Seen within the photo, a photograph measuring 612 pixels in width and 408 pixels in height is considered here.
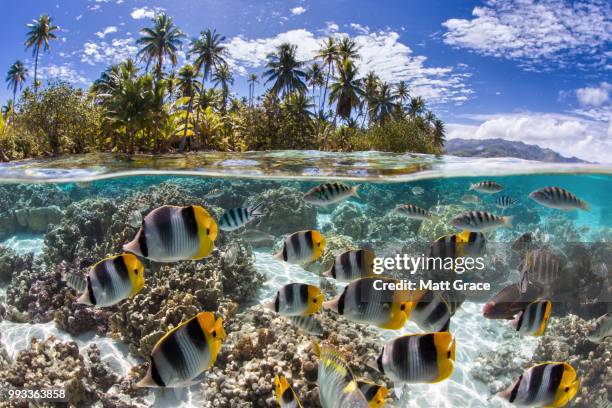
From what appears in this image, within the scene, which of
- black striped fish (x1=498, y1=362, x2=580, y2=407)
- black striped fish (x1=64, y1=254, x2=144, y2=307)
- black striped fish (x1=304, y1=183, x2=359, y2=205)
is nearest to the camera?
black striped fish (x1=498, y1=362, x2=580, y2=407)

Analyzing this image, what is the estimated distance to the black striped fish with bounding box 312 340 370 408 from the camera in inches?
80.9

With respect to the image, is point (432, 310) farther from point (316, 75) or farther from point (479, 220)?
point (316, 75)

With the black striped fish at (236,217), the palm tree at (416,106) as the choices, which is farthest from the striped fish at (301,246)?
the palm tree at (416,106)

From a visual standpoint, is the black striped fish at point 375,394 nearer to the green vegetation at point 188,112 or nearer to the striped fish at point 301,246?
the striped fish at point 301,246

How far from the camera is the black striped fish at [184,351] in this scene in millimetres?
2076

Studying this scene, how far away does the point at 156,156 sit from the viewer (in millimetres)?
16844

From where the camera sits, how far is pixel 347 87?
51.2 meters

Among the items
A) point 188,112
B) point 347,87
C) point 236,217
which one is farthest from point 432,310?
point 347,87

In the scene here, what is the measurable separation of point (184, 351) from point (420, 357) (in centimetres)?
141

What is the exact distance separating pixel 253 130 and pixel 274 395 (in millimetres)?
35798

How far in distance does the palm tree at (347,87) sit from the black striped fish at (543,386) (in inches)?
2011

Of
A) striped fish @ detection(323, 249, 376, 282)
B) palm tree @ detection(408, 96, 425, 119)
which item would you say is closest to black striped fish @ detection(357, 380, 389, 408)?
striped fish @ detection(323, 249, 376, 282)

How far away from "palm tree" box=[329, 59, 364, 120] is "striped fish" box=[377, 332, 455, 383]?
51337 mm

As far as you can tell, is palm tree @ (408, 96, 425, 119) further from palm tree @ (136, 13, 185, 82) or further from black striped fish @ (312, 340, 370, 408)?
black striped fish @ (312, 340, 370, 408)
